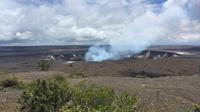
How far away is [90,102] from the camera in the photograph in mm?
19062

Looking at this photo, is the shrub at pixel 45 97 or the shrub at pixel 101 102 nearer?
the shrub at pixel 101 102

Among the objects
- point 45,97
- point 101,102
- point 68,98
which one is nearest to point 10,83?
point 45,97

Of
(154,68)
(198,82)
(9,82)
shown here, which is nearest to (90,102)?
(9,82)

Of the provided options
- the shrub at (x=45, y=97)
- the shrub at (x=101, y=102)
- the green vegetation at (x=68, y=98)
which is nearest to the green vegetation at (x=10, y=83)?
the green vegetation at (x=68, y=98)

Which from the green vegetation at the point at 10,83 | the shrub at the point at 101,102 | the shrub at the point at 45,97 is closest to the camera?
the shrub at the point at 101,102

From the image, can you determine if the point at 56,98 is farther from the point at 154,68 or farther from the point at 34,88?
the point at 154,68

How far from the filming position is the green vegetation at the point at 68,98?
19266 mm

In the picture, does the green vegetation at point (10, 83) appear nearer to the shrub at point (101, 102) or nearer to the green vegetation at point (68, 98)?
the green vegetation at point (68, 98)

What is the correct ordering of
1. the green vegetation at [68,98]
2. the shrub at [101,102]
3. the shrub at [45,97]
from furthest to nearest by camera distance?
1. the shrub at [45,97]
2. the green vegetation at [68,98]
3. the shrub at [101,102]

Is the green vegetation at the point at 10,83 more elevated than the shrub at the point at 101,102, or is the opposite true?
the shrub at the point at 101,102

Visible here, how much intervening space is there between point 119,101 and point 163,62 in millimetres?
89383

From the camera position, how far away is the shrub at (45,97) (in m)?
24.0

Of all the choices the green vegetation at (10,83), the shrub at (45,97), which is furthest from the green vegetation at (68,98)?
the green vegetation at (10,83)

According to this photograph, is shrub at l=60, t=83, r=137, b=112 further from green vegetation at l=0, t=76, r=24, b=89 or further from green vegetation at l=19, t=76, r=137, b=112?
green vegetation at l=0, t=76, r=24, b=89
